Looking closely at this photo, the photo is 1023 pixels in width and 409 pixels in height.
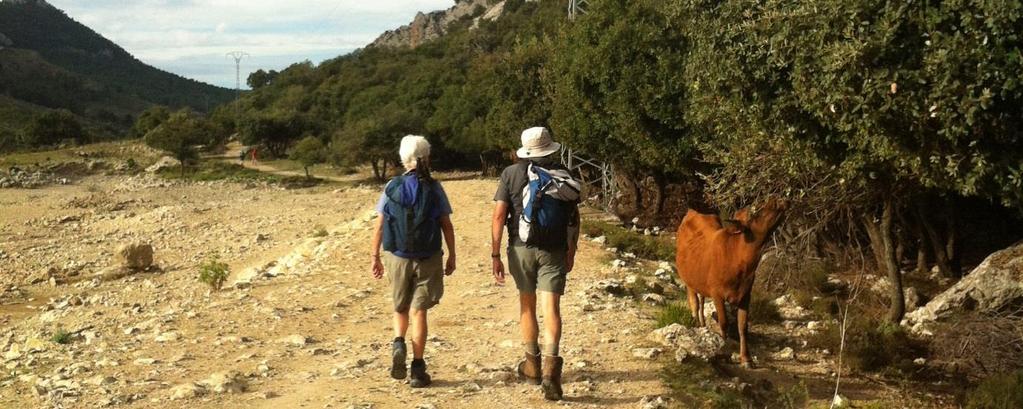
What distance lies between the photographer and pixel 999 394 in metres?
7.67

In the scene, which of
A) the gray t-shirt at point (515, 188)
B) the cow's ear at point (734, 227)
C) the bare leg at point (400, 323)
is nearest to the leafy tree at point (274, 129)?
the cow's ear at point (734, 227)

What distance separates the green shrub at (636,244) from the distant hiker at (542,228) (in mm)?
9668

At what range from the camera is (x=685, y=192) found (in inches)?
909

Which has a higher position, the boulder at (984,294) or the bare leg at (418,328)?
the bare leg at (418,328)

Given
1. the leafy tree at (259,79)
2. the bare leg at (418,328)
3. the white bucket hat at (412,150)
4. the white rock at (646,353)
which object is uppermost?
the leafy tree at (259,79)

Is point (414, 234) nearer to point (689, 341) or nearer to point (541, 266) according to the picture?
point (541, 266)

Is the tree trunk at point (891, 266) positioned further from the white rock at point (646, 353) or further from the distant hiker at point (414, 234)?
the distant hiker at point (414, 234)

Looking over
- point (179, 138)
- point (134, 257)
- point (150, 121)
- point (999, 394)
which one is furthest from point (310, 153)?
point (999, 394)

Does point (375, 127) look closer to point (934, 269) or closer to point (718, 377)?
point (934, 269)

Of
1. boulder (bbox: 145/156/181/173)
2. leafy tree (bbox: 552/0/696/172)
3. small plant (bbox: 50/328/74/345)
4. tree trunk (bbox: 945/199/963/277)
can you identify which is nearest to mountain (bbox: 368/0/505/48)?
boulder (bbox: 145/156/181/173)

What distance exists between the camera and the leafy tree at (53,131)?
226 feet

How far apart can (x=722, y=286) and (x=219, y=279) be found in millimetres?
8848

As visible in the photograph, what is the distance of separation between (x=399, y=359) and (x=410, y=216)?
1314 millimetres

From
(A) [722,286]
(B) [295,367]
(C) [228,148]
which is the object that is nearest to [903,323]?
(A) [722,286]
